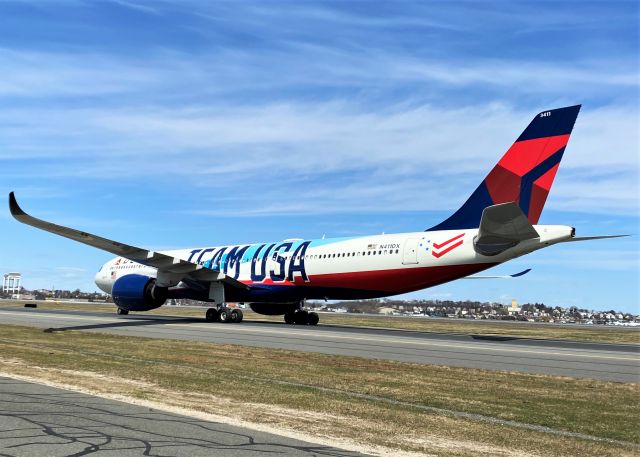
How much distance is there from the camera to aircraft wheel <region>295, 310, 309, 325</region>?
38.6 meters

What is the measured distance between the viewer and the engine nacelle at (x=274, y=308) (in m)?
39.4

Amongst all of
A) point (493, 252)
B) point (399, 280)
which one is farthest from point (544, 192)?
point (399, 280)

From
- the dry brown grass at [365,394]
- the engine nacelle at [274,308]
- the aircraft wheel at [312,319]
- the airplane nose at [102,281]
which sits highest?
the airplane nose at [102,281]

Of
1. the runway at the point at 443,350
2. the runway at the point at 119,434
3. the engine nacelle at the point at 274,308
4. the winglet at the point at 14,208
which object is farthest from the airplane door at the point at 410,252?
the runway at the point at 119,434

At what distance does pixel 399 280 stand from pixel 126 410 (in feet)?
73.3

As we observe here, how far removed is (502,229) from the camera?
25438 mm

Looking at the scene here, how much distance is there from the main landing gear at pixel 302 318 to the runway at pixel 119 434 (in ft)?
92.9

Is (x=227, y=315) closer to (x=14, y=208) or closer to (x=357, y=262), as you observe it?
(x=357, y=262)

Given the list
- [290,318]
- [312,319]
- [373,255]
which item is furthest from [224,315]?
[373,255]

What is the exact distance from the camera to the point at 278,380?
46.3 ft

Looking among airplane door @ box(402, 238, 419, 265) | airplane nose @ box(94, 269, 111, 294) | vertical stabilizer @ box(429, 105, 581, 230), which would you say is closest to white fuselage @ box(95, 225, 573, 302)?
airplane door @ box(402, 238, 419, 265)

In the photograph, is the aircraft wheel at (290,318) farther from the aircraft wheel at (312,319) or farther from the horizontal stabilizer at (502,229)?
the horizontal stabilizer at (502,229)

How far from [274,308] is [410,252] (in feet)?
40.0

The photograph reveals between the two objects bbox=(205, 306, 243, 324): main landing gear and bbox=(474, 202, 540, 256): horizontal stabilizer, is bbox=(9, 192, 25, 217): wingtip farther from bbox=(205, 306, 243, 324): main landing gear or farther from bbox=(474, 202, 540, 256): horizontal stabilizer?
bbox=(474, 202, 540, 256): horizontal stabilizer
